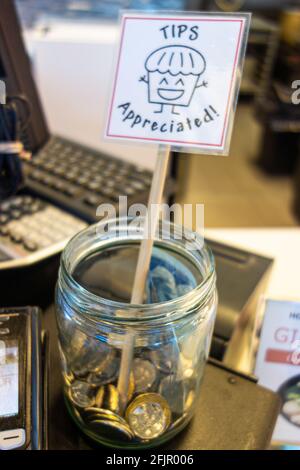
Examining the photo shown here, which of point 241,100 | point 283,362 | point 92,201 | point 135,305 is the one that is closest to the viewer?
point 135,305

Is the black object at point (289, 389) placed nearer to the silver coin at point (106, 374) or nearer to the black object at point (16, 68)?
the silver coin at point (106, 374)

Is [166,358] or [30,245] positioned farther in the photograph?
[30,245]

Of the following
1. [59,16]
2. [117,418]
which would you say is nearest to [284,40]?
[59,16]

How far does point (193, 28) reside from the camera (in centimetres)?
32

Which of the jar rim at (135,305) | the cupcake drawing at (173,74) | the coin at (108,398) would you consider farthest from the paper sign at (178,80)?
the coin at (108,398)

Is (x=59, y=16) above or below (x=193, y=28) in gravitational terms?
above

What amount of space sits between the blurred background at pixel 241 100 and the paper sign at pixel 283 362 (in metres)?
0.21

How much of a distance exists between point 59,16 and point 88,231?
0.75m

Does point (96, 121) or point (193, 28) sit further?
point (96, 121)

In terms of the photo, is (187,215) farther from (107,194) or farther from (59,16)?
(59,16)

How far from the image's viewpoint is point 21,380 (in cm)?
33

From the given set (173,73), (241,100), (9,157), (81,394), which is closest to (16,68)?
(9,157)

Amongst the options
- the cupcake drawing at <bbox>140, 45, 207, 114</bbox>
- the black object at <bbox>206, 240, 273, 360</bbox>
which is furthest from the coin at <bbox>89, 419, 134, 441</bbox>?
the cupcake drawing at <bbox>140, 45, 207, 114</bbox>

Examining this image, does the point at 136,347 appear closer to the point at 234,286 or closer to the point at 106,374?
the point at 106,374
